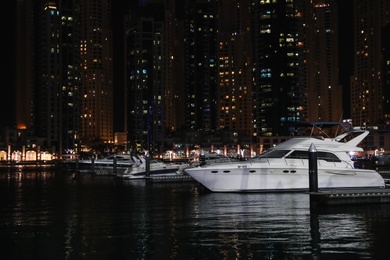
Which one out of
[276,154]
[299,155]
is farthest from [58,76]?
[299,155]

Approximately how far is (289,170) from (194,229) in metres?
13.8

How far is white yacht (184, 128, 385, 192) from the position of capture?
34.4m

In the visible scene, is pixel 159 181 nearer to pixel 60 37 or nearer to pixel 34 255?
pixel 34 255

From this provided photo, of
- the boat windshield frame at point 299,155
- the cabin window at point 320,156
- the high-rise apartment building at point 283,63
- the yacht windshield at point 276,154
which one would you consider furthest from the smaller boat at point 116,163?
the high-rise apartment building at point 283,63

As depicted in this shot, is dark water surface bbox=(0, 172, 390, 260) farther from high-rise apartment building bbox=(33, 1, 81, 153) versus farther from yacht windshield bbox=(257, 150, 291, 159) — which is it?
high-rise apartment building bbox=(33, 1, 81, 153)

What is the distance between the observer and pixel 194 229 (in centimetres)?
2272

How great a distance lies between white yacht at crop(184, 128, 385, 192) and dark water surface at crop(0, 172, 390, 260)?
2.89ft

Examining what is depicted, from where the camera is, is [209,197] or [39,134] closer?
[209,197]

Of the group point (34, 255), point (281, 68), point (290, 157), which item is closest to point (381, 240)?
point (34, 255)

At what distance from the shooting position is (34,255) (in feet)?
58.9

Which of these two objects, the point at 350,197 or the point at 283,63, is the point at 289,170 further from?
the point at 283,63

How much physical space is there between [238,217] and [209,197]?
9333 mm

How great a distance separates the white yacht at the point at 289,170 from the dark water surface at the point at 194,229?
0.88 meters

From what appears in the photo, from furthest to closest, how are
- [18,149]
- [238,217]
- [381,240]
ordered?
[18,149]
[238,217]
[381,240]
